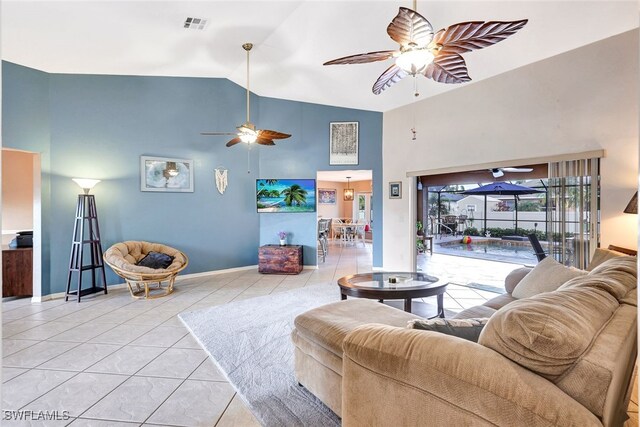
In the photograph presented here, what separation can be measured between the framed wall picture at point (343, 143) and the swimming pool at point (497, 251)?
4.26 meters

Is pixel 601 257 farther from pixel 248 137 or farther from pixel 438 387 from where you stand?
pixel 248 137

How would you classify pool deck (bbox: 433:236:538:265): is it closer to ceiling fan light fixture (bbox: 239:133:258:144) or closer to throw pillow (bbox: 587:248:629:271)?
throw pillow (bbox: 587:248:629:271)

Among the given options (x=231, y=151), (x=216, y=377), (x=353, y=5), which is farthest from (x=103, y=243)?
(x=353, y=5)

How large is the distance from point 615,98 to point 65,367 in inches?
233

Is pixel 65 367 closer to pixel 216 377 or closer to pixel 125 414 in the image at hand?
pixel 125 414

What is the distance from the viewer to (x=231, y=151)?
6.26 metres

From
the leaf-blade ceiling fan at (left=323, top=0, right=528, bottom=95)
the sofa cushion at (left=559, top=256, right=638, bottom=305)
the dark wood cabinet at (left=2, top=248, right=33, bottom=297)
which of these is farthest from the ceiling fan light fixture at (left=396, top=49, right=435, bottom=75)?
the dark wood cabinet at (left=2, top=248, right=33, bottom=297)

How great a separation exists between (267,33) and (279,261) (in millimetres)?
3747

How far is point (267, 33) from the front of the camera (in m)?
4.45

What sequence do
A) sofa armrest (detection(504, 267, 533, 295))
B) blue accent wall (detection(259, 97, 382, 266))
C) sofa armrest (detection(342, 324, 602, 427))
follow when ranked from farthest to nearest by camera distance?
blue accent wall (detection(259, 97, 382, 266))
sofa armrest (detection(504, 267, 533, 295))
sofa armrest (detection(342, 324, 602, 427))

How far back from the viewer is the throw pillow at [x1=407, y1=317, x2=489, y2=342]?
4.96ft

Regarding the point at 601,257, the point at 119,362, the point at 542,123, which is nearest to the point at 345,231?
the point at 542,123

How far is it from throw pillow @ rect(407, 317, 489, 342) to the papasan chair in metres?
4.01

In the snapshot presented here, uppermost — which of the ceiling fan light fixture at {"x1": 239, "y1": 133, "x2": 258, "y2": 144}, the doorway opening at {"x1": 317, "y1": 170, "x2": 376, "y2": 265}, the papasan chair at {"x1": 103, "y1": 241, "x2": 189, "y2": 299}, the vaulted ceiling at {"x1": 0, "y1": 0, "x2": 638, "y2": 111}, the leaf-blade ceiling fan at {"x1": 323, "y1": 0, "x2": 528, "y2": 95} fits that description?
the vaulted ceiling at {"x1": 0, "y1": 0, "x2": 638, "y2": 111}
